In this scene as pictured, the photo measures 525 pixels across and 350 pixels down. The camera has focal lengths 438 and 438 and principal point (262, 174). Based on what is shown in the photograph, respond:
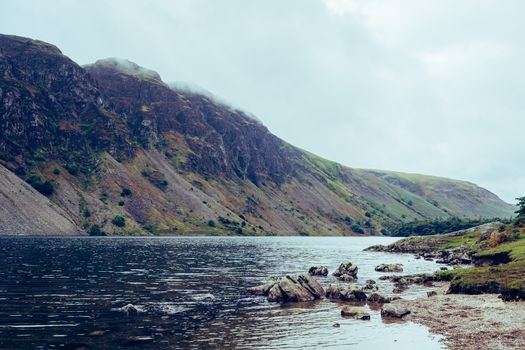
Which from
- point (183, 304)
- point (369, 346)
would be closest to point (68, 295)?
point (183, 304)

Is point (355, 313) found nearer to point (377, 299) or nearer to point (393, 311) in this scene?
point (393, 311)

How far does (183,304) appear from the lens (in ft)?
164

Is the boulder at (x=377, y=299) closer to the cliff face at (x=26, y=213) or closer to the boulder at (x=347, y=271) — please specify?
the boulder at (x=347, y=271)

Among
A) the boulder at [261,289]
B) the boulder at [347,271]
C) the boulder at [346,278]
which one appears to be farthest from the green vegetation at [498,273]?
the boulder at [261,289]

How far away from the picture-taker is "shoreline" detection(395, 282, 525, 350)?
34375 mm

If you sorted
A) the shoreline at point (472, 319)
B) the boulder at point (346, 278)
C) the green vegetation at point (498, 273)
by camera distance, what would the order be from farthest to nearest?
the boulder at point (346, 278), the green vegetation at point (498, 273), the shoreline at point (472, 319)

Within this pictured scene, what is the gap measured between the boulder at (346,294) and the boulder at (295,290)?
1.44 metres

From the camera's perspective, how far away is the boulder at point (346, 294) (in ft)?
190

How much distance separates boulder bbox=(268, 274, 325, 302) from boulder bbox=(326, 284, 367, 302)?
4.71ft

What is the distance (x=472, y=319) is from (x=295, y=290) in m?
22.1

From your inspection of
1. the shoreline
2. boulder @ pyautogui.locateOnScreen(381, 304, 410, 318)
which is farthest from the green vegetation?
boulder @ pyautogui.locateOnScreen(381, 304, 410, 318)

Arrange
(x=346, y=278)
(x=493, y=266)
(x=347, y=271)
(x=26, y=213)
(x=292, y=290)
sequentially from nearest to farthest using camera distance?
(x=292, y=290) < (x=493, y=266) < (x=346, y=278) < (x=347, y=271) < (x=26, y=213)

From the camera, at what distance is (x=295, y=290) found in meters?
57.6

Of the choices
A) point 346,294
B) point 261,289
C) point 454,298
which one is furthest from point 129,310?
point 454,298
